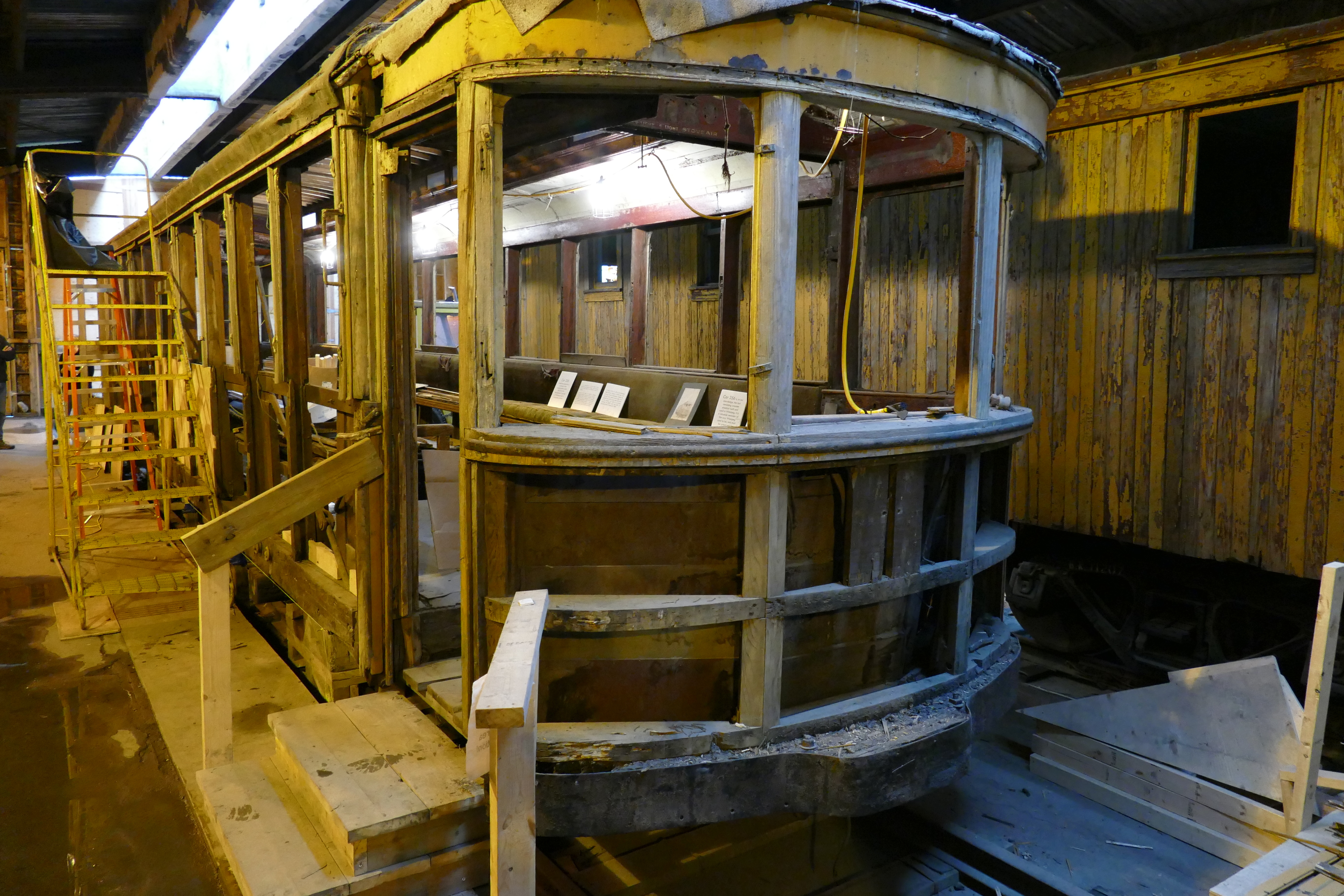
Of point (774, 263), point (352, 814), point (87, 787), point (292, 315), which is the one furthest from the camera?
point (292, 315)

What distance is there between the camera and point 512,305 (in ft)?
33.5

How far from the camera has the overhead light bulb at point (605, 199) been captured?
825 centimetres

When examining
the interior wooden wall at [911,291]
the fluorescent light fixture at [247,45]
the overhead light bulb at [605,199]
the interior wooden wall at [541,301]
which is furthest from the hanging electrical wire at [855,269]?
the interior wooden wall at [541,301]

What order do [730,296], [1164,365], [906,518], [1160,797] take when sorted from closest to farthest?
Answer: [906,518]
[1160,797]
[1164,365]
[730,296]

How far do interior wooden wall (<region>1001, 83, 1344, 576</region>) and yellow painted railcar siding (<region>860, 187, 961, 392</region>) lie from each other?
562mm

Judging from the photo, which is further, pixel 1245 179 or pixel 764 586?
pixel 1245 179

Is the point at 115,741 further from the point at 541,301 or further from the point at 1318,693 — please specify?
the point at 541,301

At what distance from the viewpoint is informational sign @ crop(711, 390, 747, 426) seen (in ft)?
11.8

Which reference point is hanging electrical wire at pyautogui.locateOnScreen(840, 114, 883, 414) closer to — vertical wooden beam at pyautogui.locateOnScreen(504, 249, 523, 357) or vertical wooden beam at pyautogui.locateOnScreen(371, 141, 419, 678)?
vertical wooden beam at pyautogui.locateOnScreen(371, 141, 419, 678)

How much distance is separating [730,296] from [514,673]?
18.1 feet

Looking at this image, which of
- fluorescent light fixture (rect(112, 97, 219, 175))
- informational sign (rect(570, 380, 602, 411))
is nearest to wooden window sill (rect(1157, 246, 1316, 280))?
informational sign (rect(570, 380, 602, 411))

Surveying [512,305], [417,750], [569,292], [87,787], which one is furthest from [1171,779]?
[512,305]

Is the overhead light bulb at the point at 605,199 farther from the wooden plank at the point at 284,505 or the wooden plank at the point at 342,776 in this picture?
the wooden plank at the point at 342,776

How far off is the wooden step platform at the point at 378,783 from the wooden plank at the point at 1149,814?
3094 millimetres
